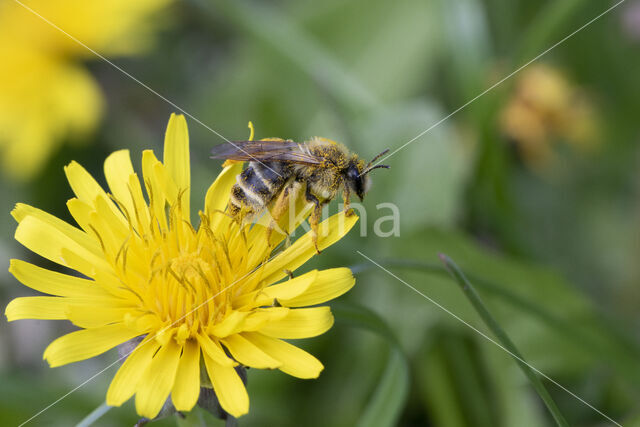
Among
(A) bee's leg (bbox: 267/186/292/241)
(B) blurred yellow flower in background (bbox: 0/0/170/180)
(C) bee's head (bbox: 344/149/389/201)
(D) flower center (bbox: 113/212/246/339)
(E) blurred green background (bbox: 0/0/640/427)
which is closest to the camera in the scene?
(D) flower center (bbox: 113/212/246/339)

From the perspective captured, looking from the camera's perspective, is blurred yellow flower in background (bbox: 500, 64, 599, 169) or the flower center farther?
blurred yellow flower in background (bbox: 500, 64, 599, 169)

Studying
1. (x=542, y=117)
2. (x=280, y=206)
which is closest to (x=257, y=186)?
(x=280, y=206)

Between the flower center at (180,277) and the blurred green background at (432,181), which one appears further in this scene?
the blurred green background at (432,181)

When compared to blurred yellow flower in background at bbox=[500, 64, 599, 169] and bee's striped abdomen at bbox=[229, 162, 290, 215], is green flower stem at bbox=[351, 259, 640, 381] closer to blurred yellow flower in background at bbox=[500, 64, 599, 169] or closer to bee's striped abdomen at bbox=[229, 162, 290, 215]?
bee's striped abdomen at bbox=[229, 162, 290, 215]

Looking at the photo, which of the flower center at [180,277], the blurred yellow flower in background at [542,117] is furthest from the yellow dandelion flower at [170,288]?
the blurred yellow flower in background at [542,117]

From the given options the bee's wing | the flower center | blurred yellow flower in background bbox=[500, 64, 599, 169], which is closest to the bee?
the bee's wing

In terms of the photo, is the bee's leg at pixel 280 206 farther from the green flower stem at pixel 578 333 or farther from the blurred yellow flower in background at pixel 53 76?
the blurred yellow flower in background at pixel 53 76

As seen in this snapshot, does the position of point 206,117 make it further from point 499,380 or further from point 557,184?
point 499,380
